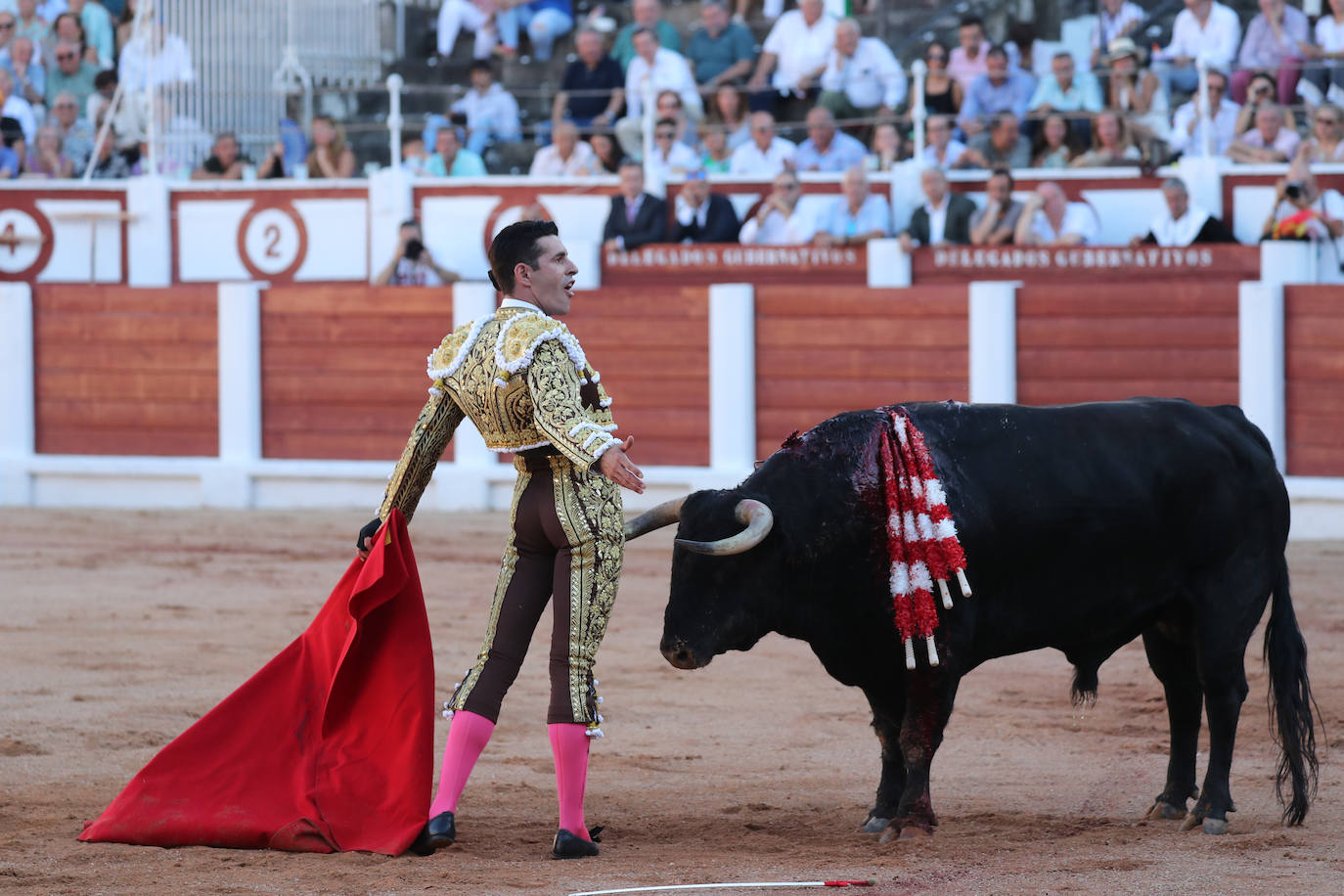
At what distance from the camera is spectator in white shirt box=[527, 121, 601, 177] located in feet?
35.0

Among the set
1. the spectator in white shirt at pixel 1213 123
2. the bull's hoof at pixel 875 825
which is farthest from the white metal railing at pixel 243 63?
the bull's hoof at pixel 875 825

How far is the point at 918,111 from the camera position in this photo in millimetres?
9688

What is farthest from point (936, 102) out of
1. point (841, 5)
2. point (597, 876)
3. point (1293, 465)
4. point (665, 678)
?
point (597, 876)

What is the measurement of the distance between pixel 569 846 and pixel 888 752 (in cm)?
72

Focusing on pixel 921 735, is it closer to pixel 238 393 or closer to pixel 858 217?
pixel 858 217

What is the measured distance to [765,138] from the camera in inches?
403

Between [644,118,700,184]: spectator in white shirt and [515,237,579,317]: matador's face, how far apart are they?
6.89 m

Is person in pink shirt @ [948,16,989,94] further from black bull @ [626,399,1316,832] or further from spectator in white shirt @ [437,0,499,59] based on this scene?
black bull @ [626,399,1316,832]

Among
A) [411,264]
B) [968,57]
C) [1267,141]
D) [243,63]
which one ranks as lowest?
[411,264]

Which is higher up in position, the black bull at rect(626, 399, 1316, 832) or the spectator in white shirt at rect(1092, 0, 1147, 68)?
the spectator in white shirt at rect(1092, 0, 1147, 68)

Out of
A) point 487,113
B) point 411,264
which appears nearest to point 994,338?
point 411,264

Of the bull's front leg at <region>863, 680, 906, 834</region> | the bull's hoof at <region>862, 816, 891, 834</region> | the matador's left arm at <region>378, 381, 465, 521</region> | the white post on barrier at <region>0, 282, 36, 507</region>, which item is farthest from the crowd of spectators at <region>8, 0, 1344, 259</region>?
the matador's left arm at <region>378, 381, 465, 521</region>

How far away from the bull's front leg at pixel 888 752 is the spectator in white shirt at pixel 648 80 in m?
7.25

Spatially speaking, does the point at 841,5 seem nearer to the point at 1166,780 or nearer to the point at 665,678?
the point at 665,678
